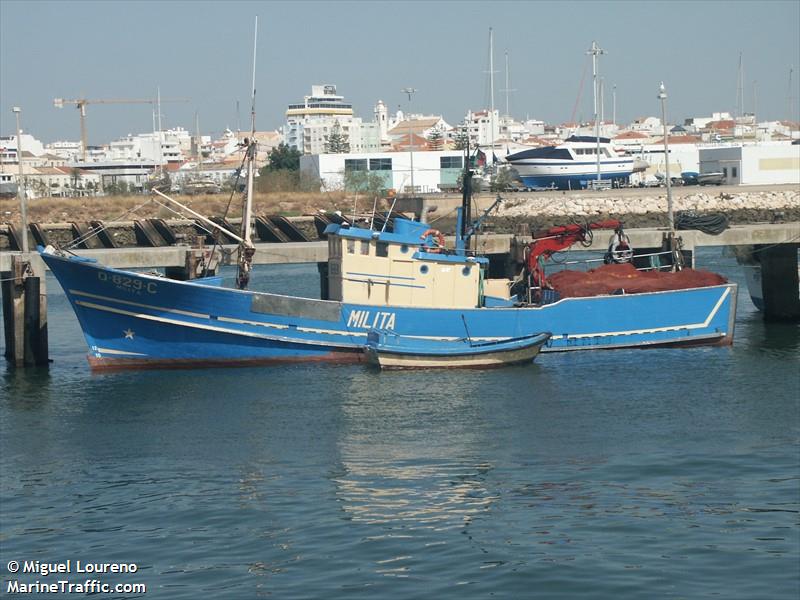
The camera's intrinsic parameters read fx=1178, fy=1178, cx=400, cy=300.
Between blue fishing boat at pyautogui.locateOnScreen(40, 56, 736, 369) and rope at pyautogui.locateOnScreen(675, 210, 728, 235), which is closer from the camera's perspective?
blue fishing boat at pyautogui.locateOnScreen(40, 56, 736, 369)

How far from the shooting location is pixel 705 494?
2064cm

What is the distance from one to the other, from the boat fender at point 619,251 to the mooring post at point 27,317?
1788 centimetres

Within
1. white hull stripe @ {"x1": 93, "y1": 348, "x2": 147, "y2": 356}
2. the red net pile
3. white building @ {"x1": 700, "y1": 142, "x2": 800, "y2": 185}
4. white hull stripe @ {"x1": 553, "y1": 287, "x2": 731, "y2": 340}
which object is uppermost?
white building @ {"x1": 700, "y1": 142, "x2": 800, "y2": 185}

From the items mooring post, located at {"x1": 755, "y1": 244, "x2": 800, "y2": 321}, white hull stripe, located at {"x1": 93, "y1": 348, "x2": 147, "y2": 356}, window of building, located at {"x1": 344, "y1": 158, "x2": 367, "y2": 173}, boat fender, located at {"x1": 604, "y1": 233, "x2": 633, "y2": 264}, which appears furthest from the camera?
window of building, located at {"x1": 344, "y1": 158, "x2": 367, "y2": 173}

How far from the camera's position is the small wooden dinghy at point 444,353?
106ft

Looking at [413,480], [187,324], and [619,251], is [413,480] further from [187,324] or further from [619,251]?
[619,251]

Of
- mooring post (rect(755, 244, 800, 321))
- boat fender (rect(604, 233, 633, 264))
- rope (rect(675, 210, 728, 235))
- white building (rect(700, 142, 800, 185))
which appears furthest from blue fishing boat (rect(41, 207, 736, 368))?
white building (rect(700, 142, 800, 185))

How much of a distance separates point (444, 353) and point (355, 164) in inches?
2402

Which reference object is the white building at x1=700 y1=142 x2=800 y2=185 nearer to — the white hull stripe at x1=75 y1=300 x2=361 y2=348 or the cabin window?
the cabin window

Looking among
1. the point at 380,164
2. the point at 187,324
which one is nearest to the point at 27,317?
the point at 187,324

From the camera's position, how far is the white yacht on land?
260ft

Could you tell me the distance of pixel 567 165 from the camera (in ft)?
260

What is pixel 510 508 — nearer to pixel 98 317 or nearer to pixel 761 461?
pixel 761 461

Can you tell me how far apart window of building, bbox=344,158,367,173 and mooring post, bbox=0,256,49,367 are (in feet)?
192
